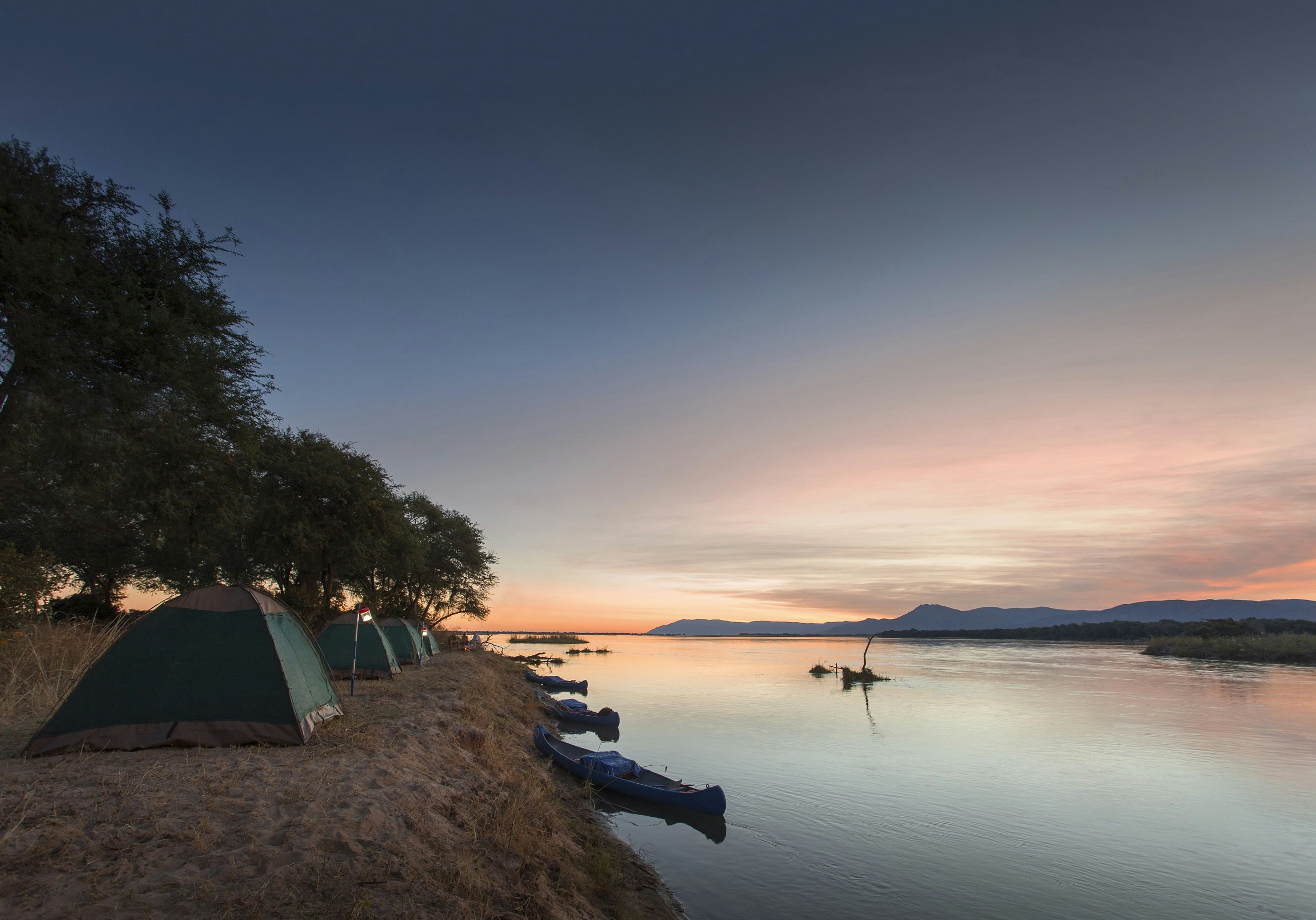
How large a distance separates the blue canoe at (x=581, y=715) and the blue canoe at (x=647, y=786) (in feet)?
28.0

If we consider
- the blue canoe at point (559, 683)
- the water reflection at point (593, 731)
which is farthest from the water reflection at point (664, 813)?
the blue canoe at point (559, 683)

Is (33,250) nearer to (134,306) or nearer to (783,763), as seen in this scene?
(134,306)

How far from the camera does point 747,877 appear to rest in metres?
10.6

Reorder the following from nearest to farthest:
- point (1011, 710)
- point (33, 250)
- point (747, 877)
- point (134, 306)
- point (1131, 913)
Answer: point (1131, 913)
point (747, 877)
point (33, 250)
point (134, 306)
point (1011, 710)

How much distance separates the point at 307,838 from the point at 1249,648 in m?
96.9

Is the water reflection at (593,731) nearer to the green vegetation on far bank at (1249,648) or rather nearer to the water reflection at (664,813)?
the water reflection at (664,813)

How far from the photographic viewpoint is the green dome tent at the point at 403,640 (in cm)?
2783

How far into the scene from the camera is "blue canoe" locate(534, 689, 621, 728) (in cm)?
2442

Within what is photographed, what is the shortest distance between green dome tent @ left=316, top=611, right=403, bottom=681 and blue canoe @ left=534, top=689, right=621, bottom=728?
712 centimetres

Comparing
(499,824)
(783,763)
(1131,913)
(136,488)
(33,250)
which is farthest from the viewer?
(783,763)

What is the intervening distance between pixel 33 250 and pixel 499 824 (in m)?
15.1

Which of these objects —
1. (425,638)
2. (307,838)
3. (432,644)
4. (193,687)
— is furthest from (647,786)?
(432,644)

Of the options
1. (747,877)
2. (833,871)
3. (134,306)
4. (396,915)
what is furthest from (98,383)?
(833,871)

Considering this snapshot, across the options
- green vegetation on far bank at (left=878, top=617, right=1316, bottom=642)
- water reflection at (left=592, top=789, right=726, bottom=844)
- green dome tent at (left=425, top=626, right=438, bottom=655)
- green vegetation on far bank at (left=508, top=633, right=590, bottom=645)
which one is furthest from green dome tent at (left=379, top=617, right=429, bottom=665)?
green vegetation on far bank at (left=878, top=617, right=1316, bottom=642)
